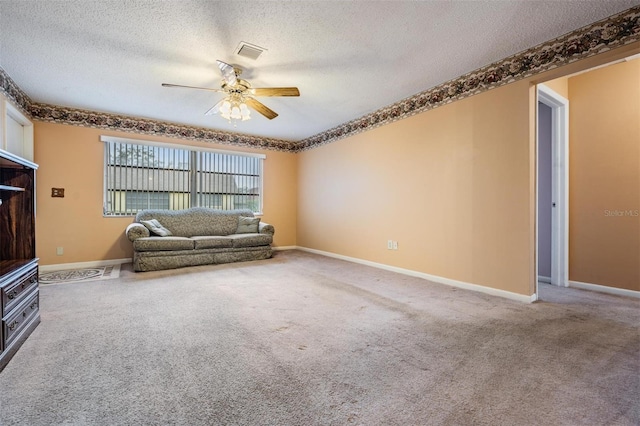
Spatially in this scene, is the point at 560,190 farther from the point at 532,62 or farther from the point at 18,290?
the point at 18,290

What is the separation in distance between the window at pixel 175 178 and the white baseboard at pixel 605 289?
5.61 metres

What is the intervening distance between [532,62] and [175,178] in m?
5.79

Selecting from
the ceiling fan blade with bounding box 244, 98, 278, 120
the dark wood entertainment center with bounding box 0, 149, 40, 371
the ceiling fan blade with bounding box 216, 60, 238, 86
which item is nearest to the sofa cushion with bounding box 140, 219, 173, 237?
the dark wood entertainment center with bounding box 0, 149, 40, 371

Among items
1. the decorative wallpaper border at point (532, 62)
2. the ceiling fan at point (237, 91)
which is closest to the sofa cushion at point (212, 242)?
the ceiling fan at point (237, 91)

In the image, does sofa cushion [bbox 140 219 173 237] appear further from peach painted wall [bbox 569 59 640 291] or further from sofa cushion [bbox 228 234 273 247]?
peach painted wall [bbox 569 59 640 291]

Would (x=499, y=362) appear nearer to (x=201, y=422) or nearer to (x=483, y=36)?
(x=201, y=422)

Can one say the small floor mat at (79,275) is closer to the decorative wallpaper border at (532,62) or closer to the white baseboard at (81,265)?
the white baseboard at (81,265)

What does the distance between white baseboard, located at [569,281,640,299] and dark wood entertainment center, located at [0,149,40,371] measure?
558 centimetres

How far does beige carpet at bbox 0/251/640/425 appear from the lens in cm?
136

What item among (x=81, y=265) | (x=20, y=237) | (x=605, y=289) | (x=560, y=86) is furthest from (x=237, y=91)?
(x=605, y=289)

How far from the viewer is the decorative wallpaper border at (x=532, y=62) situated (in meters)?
2.46

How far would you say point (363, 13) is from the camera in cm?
237

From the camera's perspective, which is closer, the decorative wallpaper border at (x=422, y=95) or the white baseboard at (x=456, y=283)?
the decorative wallpaper border at (x=422, y=95)

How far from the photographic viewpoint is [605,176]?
3486mm
